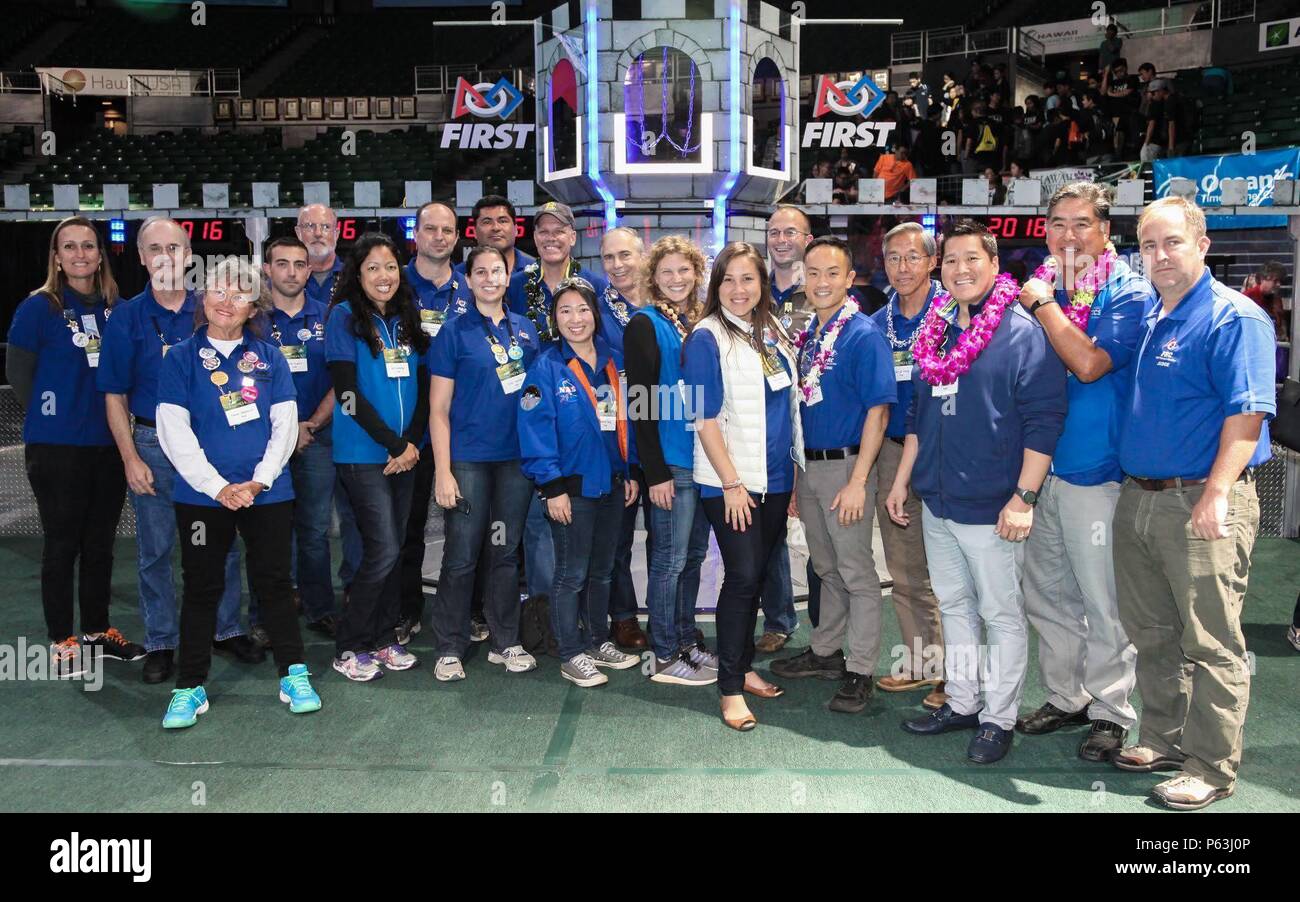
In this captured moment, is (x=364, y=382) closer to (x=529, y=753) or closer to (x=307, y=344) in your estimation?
(x=307, y=344)

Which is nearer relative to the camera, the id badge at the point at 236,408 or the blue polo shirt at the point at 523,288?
the id badge at the point at 236,408

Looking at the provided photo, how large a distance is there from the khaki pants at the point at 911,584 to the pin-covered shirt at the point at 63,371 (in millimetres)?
3202

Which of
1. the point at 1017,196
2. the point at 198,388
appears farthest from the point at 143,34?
the point at 198,388

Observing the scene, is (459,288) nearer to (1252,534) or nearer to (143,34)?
(1252,534)

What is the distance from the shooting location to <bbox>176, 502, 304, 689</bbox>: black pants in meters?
3.65

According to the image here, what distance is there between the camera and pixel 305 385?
14.8 feet

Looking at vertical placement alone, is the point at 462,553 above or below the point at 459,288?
below

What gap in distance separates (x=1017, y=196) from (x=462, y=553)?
10.8 m

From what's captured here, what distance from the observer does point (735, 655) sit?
12.1 feet

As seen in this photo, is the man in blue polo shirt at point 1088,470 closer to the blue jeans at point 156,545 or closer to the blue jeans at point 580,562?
the blue jeans at point 580,562

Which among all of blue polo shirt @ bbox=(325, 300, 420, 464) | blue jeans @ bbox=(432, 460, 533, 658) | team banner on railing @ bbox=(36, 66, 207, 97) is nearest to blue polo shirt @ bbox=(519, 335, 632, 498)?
blue jeans @ bbox=(432, 460, 533, 658)

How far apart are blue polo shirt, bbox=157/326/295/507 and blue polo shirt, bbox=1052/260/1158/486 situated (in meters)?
2.79

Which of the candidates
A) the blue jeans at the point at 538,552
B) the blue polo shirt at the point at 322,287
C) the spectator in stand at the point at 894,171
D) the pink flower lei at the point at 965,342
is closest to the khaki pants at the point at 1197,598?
the pink flower lei at the point at 965,342

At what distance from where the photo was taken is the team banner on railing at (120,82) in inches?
821
